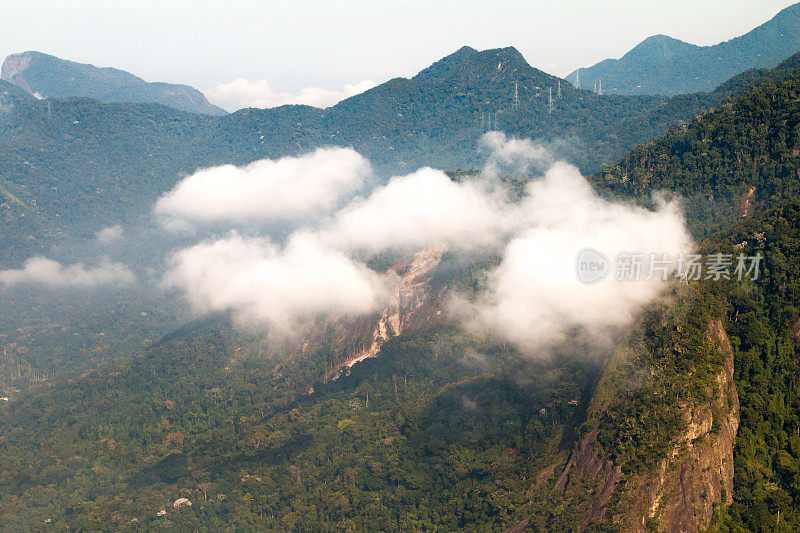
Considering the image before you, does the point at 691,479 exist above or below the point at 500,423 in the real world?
above

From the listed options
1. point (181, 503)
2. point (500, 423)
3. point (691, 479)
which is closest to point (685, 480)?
point (691, 479)

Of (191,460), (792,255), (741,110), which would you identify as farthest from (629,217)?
(191,460)

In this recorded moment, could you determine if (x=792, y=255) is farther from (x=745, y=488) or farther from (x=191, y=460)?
(x=191, y=460)

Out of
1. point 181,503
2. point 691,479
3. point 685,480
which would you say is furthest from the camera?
point 181,503

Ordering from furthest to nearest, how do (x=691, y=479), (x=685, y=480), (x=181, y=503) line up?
(x=181, y=503)
(x=685, y=480)
(x=691, y=479)

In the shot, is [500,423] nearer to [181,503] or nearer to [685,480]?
[685,480]

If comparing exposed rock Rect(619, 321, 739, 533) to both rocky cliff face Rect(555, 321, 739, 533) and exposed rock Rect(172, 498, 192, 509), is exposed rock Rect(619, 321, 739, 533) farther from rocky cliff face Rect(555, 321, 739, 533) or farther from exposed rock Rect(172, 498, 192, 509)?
exposed rock Rect(172, 498, 192, 509)

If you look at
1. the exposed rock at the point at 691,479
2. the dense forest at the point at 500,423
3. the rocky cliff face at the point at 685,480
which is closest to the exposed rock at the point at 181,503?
the dense forest at the point at 500,423

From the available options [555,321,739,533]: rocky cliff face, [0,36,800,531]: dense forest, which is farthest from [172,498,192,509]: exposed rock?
[555,321,739,533]: rocky cliff face
